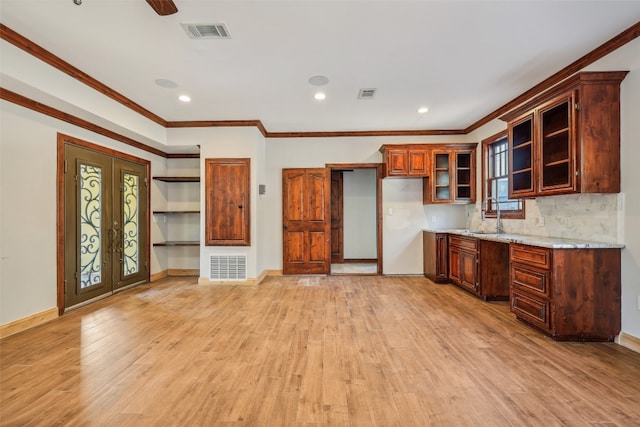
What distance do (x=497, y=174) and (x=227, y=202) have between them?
4537mm

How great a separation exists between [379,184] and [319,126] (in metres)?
1.62

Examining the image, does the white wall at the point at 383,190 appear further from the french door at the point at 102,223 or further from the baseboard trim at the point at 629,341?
the baseboard trim at the point at 629,341

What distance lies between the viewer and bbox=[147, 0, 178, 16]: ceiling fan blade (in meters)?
2.23

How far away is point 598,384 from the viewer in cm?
211

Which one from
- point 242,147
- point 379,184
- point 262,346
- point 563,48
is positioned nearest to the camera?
point 262,346

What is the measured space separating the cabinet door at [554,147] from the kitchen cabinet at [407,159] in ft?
7.13

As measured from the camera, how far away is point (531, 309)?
10.2 ft

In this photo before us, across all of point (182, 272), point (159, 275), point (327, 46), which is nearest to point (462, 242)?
point (327, 46)

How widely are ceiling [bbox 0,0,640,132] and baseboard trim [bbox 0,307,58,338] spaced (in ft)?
9.12

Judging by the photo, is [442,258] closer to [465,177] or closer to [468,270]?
[468,270]

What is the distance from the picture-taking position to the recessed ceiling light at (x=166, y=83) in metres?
3.61

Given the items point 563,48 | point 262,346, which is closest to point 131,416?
point 262,346

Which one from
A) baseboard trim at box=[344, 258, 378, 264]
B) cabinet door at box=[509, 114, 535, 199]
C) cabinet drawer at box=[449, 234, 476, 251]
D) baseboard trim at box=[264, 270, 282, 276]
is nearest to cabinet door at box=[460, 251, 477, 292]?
cabinet drawer at box=[449, 234, 476, 251]

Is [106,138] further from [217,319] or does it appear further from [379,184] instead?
[379,184]
